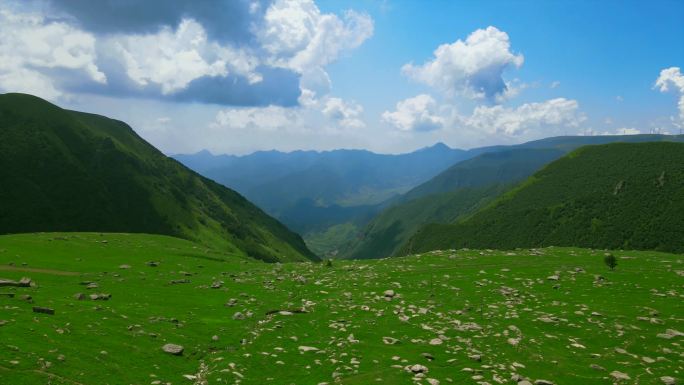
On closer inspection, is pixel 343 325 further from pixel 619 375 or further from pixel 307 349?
pixel 619 375

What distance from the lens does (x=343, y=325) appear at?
1130 inches

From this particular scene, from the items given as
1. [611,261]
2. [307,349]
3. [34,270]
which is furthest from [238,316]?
[611,261]

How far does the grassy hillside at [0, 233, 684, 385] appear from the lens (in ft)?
67.2

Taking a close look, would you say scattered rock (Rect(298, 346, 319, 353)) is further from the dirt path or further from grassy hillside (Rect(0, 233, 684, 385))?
the dirt path

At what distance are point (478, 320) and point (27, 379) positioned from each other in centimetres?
2533

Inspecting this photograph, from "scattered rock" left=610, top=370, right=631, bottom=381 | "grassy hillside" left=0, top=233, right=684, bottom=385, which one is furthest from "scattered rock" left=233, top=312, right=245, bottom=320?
"scattered rock" left=610, top=370, right=631, bottom=381

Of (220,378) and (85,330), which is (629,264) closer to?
(220,378)

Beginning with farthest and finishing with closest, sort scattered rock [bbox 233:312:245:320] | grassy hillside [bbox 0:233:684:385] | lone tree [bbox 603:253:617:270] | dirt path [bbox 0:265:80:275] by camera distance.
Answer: lone tree [bbox 603:253:617:270] → dirt path [bbox 0:265:80:275] → scattered rock [bbox 233:312:245:320] → grassy hillside [bbox 0:233:684:385]

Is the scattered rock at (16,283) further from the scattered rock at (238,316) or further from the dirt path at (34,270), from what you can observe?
the scattered rock at (238,316)

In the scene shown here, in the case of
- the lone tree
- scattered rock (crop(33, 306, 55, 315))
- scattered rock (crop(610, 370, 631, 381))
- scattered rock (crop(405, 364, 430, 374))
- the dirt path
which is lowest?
scattered rock (crop(405, 364, 430, 374))

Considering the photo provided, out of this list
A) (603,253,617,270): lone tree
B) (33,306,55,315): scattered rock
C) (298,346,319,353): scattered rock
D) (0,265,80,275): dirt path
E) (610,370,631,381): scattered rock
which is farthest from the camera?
(603,253,617,270): lone tree

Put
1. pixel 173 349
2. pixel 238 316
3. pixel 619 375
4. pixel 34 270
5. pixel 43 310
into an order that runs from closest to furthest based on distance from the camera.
A: pixel 619 375 → pixel 173 349 → pixel 43 310 → pixel 238 316 → pixel 34 270

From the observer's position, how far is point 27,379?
17.1 m

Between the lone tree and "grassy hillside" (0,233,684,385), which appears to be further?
the lone tree
